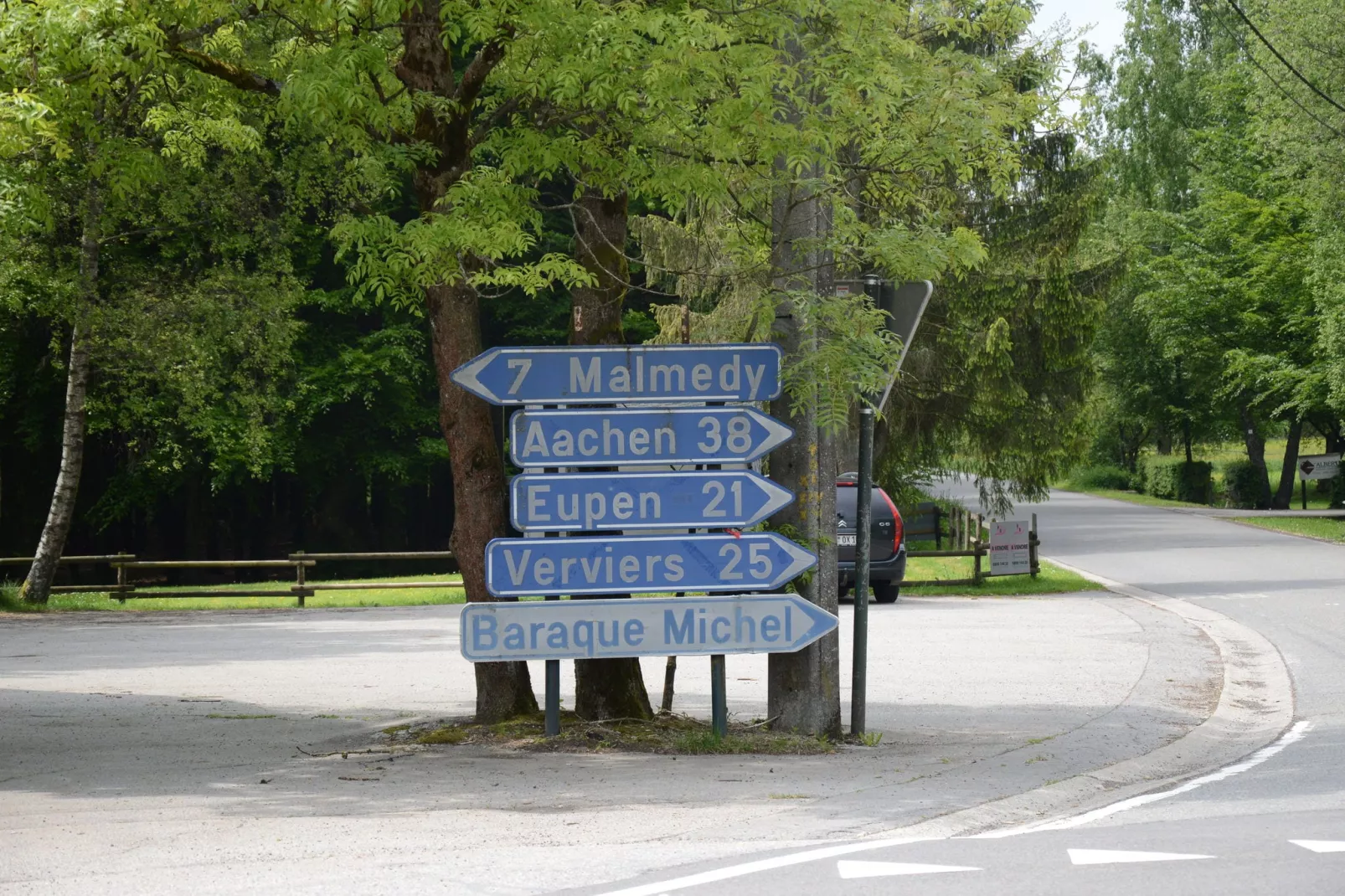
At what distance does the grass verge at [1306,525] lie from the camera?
3697cm

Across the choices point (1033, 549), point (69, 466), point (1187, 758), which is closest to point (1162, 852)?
point (1187, 758)

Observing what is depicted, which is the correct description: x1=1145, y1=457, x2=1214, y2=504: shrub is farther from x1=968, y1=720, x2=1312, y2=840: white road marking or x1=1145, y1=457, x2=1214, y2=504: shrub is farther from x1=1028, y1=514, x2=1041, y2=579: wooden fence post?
x1=968, y1=720, x2=1312, y2=840: white road marking

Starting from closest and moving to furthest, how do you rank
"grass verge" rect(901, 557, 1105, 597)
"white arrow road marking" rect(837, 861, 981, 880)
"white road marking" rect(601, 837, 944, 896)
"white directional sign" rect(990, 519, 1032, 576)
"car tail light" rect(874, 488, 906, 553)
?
1. "white road marking" rect(601, 837, 944, 896)
2. "white arrow road marking" rect(837, 861, 981, 880)
3. "car tail light" rect(874, 488, 906, 553)
4. "grass verge" rect(901, 557, 1105, 597)
5. "white directional sign" rect(990, 519, 1032, 576)

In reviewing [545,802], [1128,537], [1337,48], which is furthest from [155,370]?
[1337,48]

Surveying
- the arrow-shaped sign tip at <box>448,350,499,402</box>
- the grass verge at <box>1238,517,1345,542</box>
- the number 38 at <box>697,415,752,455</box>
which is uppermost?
the arrow-shaped sign tip at <box>448,350,499,402</box>

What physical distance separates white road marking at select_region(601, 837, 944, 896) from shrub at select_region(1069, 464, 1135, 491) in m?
70.4

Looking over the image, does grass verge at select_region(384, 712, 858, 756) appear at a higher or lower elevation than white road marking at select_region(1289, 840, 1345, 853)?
Result: lower

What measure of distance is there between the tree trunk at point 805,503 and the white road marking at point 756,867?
330cm

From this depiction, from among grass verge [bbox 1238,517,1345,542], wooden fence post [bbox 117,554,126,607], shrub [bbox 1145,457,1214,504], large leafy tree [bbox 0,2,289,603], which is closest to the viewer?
large leafy tree [bbox 0,2,289,603]

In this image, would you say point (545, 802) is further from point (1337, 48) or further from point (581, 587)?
point (1337, 48)

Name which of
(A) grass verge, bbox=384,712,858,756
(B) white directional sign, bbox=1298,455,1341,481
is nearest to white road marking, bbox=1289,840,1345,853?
(A) grass verge, bbox=384,712,858,756

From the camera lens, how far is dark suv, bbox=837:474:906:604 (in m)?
21.2

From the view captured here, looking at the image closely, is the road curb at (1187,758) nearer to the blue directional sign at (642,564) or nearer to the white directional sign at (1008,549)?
the blue directional sign at (642,564)

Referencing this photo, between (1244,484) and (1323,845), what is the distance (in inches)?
2122
